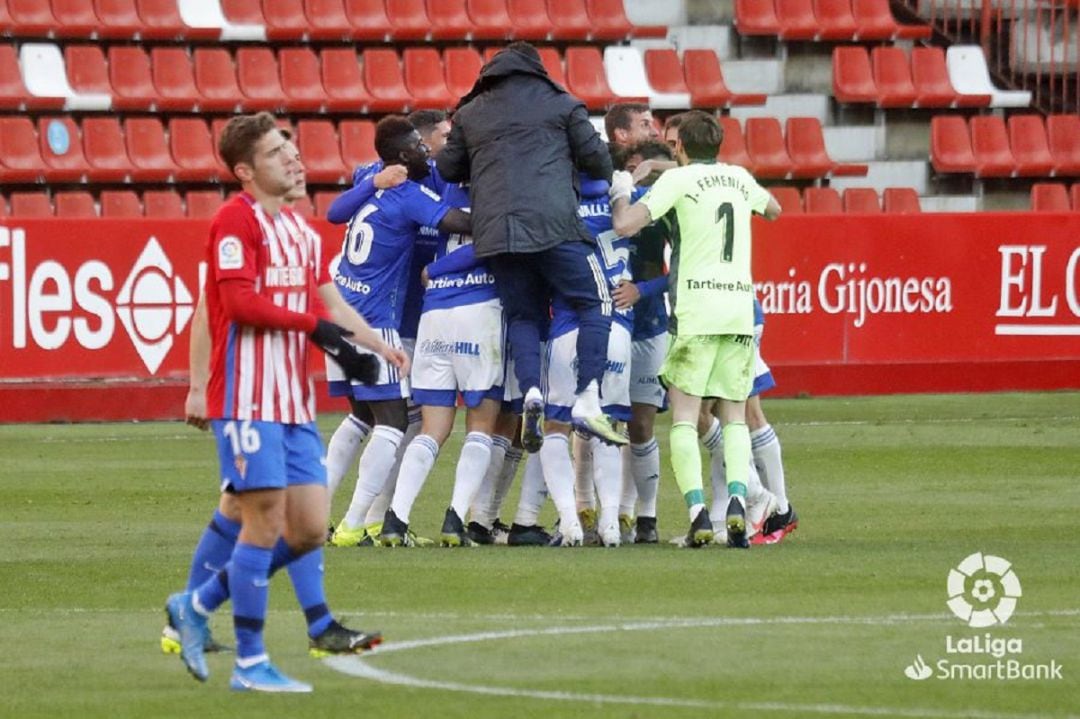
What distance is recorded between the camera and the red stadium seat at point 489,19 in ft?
77.7

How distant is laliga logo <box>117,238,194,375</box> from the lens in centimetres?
1844

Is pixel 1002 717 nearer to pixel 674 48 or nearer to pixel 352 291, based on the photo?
pixel 352 291

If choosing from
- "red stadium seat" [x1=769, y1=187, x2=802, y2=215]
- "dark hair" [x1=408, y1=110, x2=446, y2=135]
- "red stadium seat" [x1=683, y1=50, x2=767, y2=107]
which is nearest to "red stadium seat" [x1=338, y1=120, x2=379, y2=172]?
"red stadium seat" [x1=683, y1=50, x2=767, y2=107]

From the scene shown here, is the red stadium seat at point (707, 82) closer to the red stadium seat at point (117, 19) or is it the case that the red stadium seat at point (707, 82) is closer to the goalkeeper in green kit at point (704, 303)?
the red stadium seat at point (117, 19)

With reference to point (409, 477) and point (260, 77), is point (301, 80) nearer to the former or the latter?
point (260, 77)

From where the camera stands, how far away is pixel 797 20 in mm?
24922

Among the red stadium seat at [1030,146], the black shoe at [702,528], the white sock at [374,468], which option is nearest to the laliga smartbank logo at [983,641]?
the black shoe at [702,528]

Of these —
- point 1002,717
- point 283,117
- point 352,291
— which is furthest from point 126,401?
point 1002,717

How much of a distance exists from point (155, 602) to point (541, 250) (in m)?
2.59

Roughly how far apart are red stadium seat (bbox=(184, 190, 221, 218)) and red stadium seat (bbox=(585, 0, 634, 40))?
5.32 m

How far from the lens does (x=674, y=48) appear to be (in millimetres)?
24797

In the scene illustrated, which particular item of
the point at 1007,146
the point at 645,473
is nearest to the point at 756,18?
the point at 1007,146

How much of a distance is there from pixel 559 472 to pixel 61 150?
11.5 m

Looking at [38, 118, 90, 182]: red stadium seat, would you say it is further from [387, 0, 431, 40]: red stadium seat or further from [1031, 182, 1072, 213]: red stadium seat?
[1031, 182, 1072, 213]: red stadium seat
